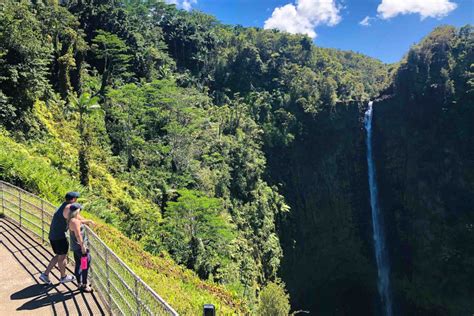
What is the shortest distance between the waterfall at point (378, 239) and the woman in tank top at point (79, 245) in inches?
1436

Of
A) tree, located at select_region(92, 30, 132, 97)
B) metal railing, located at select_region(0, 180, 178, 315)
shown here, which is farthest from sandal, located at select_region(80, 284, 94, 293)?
tree, located at select_region(92, 30, 132, 97)

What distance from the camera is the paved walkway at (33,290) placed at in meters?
6.48

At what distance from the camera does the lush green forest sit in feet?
63.4

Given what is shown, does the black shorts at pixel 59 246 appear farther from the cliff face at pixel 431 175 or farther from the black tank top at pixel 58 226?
the cliff face at pixel 431 175

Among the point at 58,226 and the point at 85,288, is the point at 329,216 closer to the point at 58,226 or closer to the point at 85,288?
the point at 85,288

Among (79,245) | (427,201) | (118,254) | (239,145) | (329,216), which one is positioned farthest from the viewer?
(329,216)

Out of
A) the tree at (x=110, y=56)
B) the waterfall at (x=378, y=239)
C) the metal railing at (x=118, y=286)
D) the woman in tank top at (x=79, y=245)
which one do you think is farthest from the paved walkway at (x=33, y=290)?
→ the waterfall at (x=378, y=239)

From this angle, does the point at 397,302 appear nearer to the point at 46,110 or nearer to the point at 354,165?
the point at 354,165

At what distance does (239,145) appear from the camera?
32375 millimetres

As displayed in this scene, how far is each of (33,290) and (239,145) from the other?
25.8m

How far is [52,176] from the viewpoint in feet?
49.1

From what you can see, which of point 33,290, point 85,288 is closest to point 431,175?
point 85,288

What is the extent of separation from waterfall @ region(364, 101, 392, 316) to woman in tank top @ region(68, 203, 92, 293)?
3648 centimetres

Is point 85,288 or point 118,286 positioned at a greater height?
point 118,286
